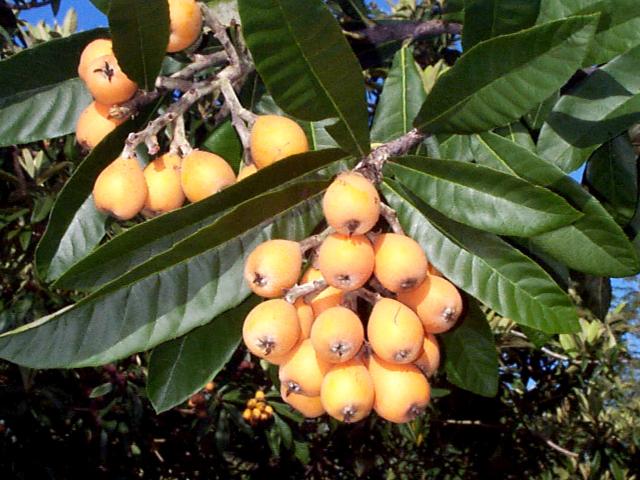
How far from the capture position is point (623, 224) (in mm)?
1443

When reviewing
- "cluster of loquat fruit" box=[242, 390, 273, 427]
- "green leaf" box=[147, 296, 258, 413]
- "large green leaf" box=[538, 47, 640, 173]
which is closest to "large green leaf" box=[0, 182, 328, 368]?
"green leaf" box=[147, 296, 258, 413]

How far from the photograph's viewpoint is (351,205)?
2.90 feet

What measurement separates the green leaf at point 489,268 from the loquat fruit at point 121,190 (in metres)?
0.36

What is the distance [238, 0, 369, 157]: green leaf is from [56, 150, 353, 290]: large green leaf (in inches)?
2.1

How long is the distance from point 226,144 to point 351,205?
500 mm

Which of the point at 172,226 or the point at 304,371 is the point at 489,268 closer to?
the point at 304,371

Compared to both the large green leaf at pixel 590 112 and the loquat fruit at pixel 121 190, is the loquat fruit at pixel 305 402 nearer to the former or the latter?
the loquat fruit at pixel 121 190

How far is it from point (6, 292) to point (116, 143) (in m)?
2.74

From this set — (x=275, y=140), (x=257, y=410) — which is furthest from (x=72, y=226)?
(x=257, y=410)

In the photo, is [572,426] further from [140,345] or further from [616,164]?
[140,345]

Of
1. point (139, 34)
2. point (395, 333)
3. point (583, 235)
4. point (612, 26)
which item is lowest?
point (583, 235)

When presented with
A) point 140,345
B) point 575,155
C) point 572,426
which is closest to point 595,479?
point 572,426

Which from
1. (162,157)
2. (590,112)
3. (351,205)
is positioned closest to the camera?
(351,205)

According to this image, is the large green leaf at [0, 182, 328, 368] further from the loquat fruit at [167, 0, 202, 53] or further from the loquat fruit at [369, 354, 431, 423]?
the loquat fruit at [167, 0, 202, 53]
